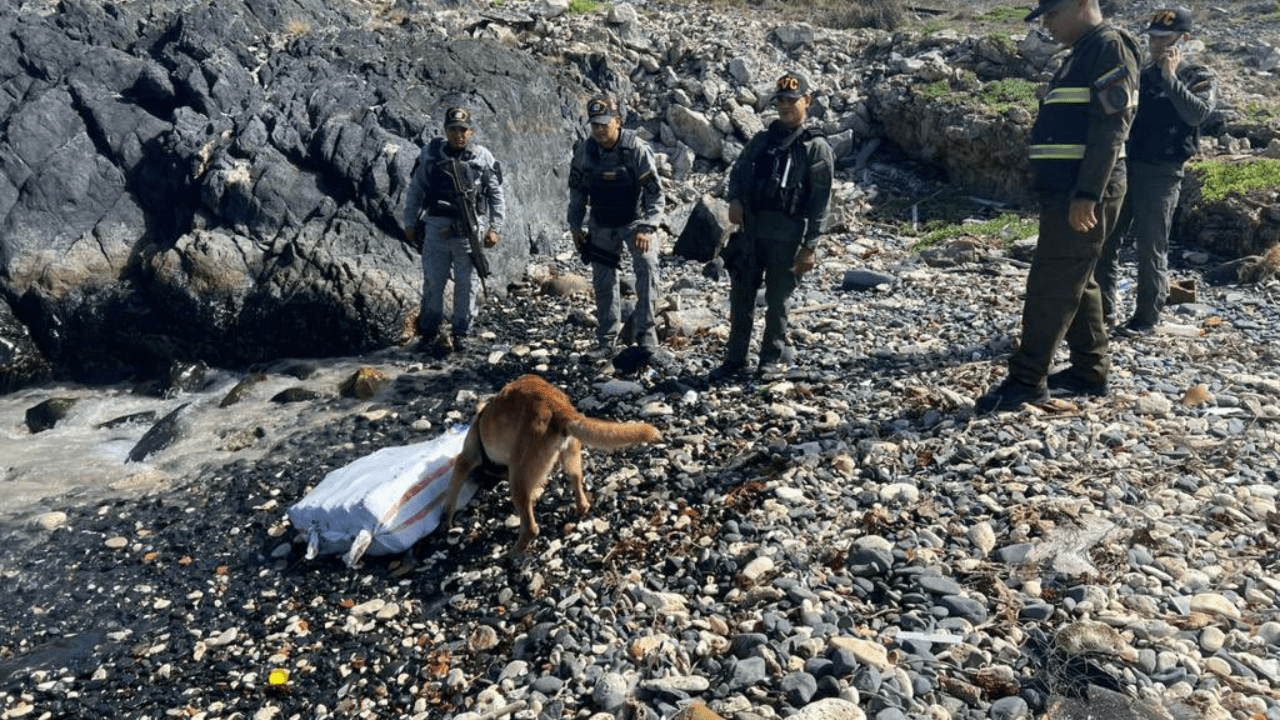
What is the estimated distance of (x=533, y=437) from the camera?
5043 millimetres

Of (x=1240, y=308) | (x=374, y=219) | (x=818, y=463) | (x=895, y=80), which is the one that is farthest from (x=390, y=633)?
(x=895, y=80)

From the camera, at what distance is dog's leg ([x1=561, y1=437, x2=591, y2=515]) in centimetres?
529

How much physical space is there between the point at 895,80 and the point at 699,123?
3.40 m

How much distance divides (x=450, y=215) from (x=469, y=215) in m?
0.20

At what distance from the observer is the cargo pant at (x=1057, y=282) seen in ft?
18.2

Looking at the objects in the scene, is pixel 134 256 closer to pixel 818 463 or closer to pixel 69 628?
pixel 69 628

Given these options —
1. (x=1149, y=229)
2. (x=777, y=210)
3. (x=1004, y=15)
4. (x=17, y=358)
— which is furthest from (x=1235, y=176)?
(x=17, y=358)

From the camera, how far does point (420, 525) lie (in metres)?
5.38

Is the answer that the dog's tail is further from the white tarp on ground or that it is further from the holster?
the holster

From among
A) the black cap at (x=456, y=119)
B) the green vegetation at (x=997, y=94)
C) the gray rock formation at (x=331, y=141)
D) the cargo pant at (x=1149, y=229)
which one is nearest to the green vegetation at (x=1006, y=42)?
the gray rock formation at (x=331, y=141)

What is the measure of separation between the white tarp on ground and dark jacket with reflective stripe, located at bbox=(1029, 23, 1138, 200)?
4.29 metres

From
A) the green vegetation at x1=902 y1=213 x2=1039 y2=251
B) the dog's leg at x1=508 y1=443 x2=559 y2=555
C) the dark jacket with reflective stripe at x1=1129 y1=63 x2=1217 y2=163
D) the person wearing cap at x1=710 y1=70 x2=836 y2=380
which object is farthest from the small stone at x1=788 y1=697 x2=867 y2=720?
the green vegetation at x1=902 y1=213 x2=1039 y2=251

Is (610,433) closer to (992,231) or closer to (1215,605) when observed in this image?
(1215,605)

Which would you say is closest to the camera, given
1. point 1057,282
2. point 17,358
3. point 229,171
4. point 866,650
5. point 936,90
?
point 866,650
